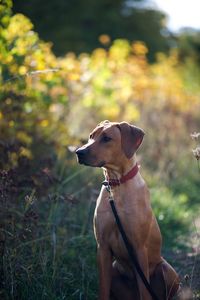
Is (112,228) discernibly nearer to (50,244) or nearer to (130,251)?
(130,251)

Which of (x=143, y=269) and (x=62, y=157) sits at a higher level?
(x=62, y=157)

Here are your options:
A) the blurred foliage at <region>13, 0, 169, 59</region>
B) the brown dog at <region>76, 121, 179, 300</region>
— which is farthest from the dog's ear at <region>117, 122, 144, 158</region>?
the blurred foliage at <region>13, 0, 169, 59</region>

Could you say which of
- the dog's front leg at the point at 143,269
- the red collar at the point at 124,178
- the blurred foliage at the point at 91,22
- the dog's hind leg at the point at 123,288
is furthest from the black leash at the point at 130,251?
the blurred foliage at the point at 91,22

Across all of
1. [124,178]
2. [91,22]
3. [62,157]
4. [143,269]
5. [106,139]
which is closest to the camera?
[143,269]

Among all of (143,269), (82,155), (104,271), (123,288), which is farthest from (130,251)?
(82,155)

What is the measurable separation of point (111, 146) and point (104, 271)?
3.49 feet

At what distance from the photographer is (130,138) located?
5176 millimetres

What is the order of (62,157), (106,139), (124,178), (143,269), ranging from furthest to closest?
(62,157)
(106,139)
(124,178)
(143,269)

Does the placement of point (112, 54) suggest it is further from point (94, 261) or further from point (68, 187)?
point (94, 261)

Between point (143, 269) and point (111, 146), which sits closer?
point (143, 269)

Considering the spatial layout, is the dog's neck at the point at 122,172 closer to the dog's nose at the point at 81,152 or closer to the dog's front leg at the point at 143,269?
the dog's nose at the point at 81,152

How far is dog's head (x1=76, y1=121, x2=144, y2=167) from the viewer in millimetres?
5098

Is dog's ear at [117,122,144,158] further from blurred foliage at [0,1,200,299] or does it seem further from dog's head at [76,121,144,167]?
blurred foliage at [0,1,200,299]

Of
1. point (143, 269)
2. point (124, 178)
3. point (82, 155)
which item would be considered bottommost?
point (143, 269)
